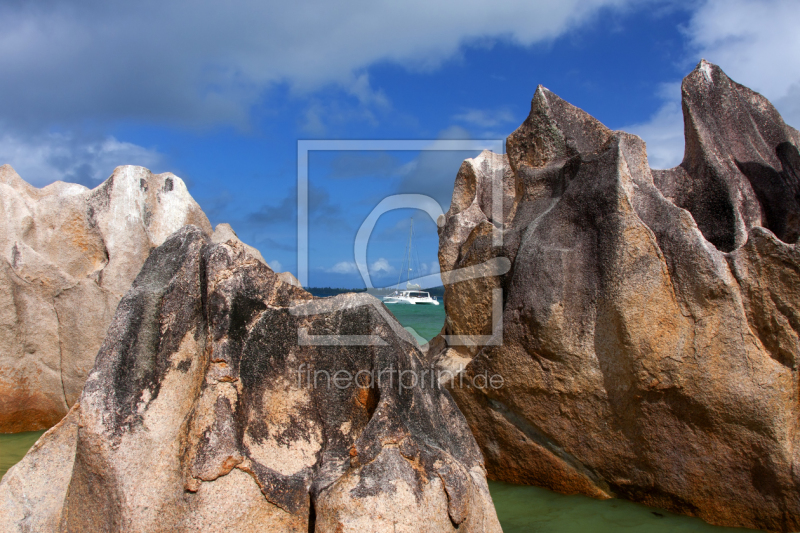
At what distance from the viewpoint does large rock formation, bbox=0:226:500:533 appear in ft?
8.48

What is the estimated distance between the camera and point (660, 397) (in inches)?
158

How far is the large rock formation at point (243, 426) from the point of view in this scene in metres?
2.58

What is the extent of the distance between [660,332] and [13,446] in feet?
19.5

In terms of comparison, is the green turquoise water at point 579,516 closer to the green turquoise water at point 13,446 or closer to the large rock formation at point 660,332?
the large rock formation at point 660,332

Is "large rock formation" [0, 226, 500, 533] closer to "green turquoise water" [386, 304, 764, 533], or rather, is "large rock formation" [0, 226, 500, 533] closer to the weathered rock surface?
"green turquoise water" [386, 304, 764, 533]

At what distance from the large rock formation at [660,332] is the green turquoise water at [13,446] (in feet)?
13.1

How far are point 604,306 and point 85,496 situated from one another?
324 centimetres

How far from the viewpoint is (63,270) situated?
6.88m

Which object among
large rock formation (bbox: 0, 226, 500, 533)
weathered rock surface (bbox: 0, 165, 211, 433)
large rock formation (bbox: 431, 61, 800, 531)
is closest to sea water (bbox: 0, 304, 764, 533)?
large rock formation (bbox: 431, 61, 800, 531)

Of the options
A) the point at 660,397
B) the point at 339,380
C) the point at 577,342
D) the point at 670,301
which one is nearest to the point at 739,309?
the point at 670,301

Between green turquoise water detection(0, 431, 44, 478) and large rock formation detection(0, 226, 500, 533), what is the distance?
9.30 feet

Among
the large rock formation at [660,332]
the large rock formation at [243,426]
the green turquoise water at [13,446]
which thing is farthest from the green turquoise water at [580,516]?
the green turquoise water at [13,446]

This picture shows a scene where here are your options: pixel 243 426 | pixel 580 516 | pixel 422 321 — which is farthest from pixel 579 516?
pixel 422 321

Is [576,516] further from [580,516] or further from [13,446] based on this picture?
[13,446]
